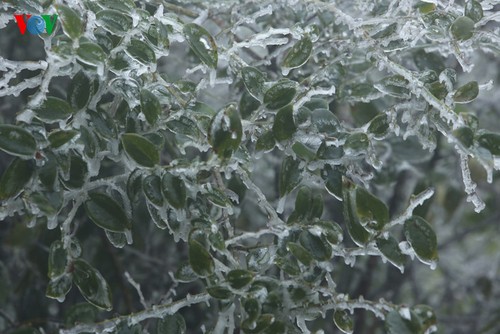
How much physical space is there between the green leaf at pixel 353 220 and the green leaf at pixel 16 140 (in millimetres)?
356

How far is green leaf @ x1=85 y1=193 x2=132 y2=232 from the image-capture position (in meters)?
0.84

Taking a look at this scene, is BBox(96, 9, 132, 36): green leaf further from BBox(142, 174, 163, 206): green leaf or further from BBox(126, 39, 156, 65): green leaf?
BBox(142, 174, 163, 206): green leaf

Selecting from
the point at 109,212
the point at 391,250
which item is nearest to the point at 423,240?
the point at 391,250

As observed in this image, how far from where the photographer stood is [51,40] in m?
0.83

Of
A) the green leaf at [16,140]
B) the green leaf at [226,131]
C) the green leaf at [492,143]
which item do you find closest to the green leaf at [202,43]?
the green leaf at [226,131]

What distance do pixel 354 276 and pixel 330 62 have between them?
895 mm

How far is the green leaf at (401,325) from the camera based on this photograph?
0.77 m

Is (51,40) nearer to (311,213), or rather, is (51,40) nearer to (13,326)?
(311,213)

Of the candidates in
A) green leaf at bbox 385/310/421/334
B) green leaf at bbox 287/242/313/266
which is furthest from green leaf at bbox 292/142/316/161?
green leaf at bbox 385/310/421/334

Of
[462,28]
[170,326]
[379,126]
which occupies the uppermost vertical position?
[462,28]

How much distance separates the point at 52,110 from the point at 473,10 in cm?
51

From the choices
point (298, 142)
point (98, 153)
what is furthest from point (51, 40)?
point (298, 142)

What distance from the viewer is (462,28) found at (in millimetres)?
829

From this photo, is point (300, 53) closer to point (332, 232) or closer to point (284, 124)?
point (284, 124)
